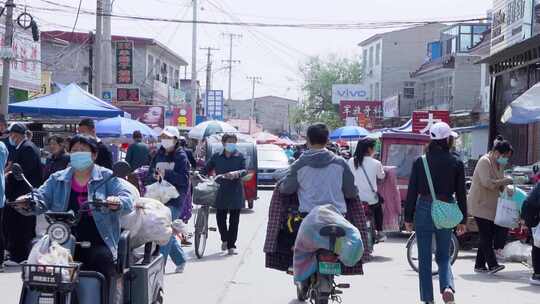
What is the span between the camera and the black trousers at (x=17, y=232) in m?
11.6

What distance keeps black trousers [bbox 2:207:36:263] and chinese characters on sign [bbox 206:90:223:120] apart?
2369 inches

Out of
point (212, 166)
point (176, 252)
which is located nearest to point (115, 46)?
point (212, 166)

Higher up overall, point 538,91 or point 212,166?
point 538,91

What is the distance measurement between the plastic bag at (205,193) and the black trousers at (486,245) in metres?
3.71

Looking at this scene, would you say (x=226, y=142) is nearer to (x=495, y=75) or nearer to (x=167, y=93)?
(x=495, y=75)

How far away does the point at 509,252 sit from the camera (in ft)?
41.6

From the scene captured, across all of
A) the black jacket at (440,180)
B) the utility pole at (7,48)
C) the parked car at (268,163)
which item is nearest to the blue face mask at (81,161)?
the black jacket at (440,180)

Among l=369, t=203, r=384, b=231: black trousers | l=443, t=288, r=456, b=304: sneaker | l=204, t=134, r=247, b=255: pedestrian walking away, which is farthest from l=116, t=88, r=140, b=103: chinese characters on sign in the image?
l=443, t=288, r=456, b=304: sneaker

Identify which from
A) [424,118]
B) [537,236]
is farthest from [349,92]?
[537,236]

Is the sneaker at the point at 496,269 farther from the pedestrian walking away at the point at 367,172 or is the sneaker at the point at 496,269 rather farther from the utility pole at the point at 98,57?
the utility pole at the point at 98,57

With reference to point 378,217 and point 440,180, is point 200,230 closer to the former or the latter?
point 378,217

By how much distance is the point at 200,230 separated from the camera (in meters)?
12.4

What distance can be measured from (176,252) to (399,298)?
2.76 metres

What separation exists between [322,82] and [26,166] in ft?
226
